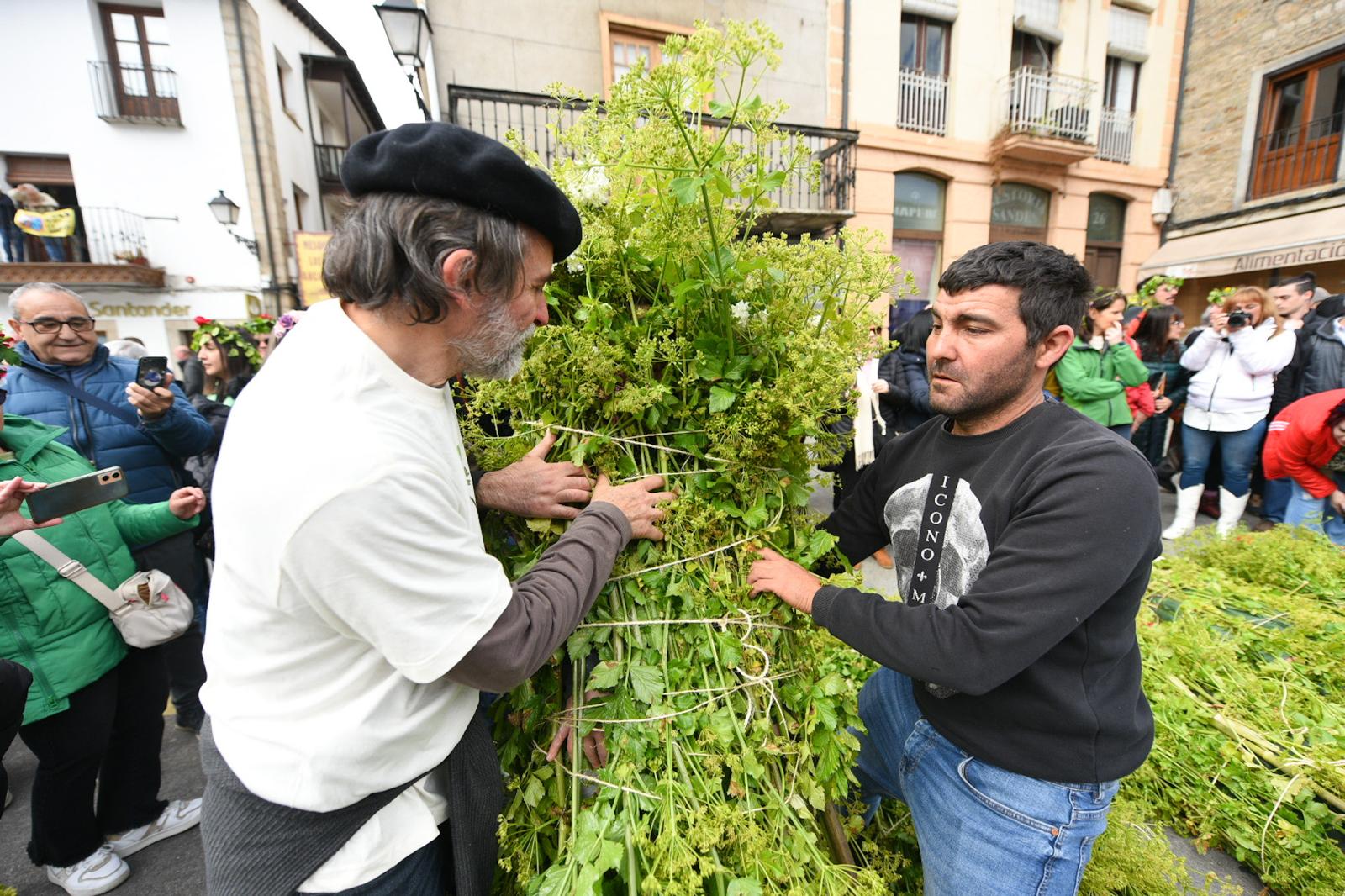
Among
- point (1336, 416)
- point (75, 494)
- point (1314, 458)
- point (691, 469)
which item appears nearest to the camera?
point (691, 469)

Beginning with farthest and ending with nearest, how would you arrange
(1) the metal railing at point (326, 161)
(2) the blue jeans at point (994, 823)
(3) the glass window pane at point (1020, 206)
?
(1) the metal railing at point (326, 161)
(3) the glass window pane at point (1020, 206)
(2) the blue jeans at point (994, 823)

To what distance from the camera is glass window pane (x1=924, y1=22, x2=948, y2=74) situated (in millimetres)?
10531

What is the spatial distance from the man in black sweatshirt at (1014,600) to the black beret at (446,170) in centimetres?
93

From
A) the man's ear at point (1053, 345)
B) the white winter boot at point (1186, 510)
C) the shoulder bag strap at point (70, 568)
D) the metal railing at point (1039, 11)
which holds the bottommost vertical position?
the white winter boot at point (1186, 510)

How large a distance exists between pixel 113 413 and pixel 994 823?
382cm

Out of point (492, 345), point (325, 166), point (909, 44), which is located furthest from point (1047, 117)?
point (325, 166)

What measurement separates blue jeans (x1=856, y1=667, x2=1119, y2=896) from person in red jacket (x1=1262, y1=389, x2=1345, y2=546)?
3617mm

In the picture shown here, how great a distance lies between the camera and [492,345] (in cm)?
113

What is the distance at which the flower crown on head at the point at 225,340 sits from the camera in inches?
167

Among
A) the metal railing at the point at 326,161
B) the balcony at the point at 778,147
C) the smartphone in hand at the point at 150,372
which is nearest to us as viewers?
the smartphone in hand at the point at 150,372

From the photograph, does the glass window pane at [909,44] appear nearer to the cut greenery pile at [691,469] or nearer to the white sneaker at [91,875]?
the cut greenery pile at [691,469]

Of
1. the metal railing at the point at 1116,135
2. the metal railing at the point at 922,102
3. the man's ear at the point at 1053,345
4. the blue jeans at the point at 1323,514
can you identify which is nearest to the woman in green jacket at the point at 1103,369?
the blue jeans at the point at 1323,514

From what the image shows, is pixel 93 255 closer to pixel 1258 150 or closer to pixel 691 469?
pixel 691 469

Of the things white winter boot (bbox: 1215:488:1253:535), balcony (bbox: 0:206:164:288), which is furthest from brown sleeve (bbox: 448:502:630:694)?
balcony (bbox: 0:206:164:288)
